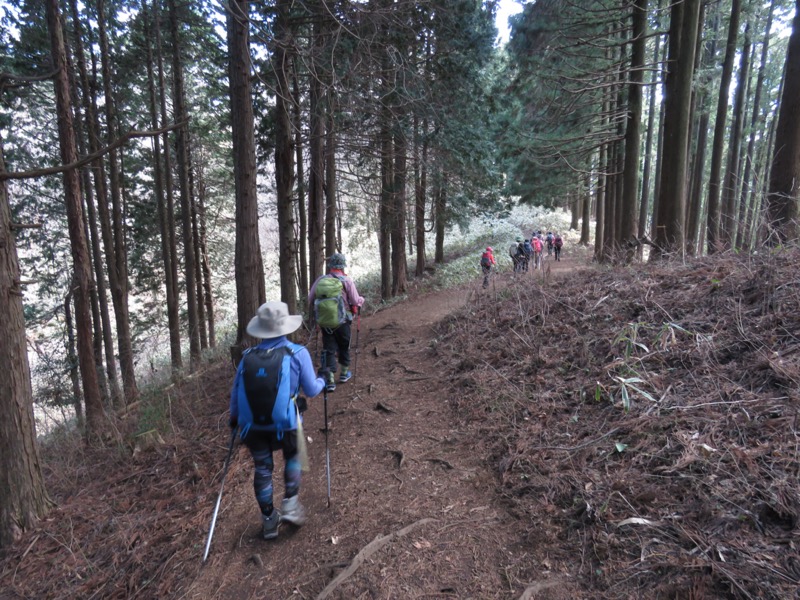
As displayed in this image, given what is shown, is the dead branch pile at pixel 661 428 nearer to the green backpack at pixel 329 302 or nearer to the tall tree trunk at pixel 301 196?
the green backpack at pixel 329 302

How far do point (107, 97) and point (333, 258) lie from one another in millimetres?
10147

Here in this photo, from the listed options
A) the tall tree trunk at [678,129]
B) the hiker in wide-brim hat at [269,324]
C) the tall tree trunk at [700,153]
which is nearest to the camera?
the hiker in wide-brim hat at [269,324]

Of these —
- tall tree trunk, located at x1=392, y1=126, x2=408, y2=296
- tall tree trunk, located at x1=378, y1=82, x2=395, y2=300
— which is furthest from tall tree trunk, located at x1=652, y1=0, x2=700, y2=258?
tall tree trunk, located at x1=378, y1=82, x2=395, y2=300

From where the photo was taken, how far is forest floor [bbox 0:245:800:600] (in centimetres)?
270

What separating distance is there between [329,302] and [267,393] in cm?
314

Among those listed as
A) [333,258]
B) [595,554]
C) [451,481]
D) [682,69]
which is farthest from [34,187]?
[682,69]

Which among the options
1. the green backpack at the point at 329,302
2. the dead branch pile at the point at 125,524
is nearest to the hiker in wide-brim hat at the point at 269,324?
the dead branch pile at the point at 125,524

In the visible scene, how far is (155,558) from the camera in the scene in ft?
12.3

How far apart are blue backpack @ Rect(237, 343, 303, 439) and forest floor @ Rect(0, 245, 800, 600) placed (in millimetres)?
1092

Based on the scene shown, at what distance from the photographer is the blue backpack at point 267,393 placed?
3.36 metres

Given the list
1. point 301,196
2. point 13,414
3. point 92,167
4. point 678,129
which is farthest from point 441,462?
point 301,196

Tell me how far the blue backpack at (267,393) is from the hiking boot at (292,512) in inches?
27.6

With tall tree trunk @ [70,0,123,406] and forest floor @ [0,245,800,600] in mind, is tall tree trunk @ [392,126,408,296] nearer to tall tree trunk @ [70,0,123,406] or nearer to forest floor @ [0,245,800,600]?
forest floor @ [0,245,800,600]

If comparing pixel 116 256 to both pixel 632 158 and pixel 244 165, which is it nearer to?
pixel 244 165
